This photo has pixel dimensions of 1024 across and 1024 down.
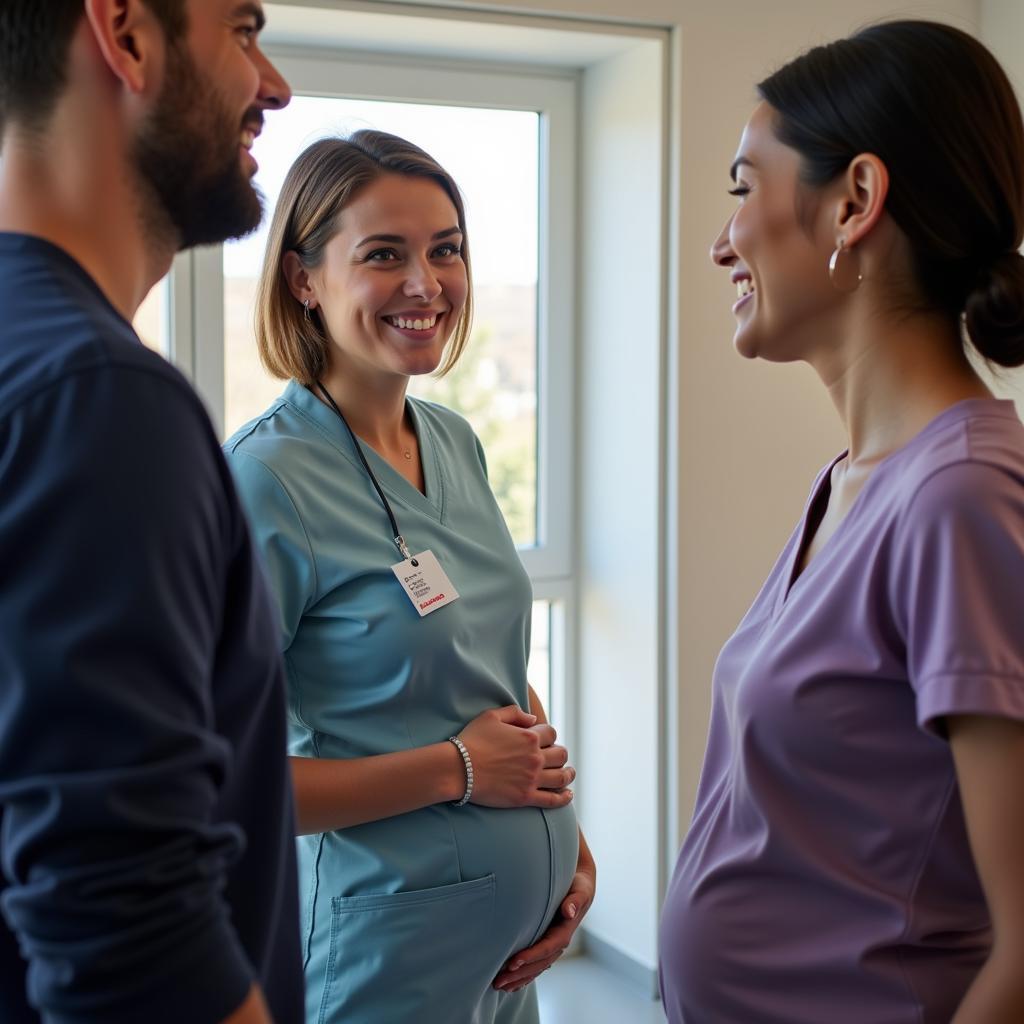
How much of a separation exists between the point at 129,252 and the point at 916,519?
2.23 feet

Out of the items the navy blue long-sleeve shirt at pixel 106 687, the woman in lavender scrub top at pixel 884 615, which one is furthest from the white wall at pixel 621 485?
the navy blue long-sleeve shirt at pixel 106 687

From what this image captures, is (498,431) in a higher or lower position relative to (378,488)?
higher

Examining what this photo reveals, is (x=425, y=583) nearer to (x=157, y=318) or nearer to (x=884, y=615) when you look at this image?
(x=884, y=615)

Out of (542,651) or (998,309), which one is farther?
(542,651)

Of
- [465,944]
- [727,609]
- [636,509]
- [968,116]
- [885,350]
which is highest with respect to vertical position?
[968,116]

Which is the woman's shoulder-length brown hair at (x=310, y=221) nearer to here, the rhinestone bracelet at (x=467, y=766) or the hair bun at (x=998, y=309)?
the rhinestone bracelet at (x=467, y=766)

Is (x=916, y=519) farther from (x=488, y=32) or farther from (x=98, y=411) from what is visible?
Result: (x=488, y=32)

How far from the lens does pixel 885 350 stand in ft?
4.05

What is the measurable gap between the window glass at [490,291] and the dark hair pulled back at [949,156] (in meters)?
1.62

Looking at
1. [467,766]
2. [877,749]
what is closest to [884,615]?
[877,749]

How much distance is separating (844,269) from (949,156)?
5.9 inches

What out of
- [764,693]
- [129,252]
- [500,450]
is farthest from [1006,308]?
[500,450]

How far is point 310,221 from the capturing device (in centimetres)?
178

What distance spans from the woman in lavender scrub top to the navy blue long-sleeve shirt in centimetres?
59
